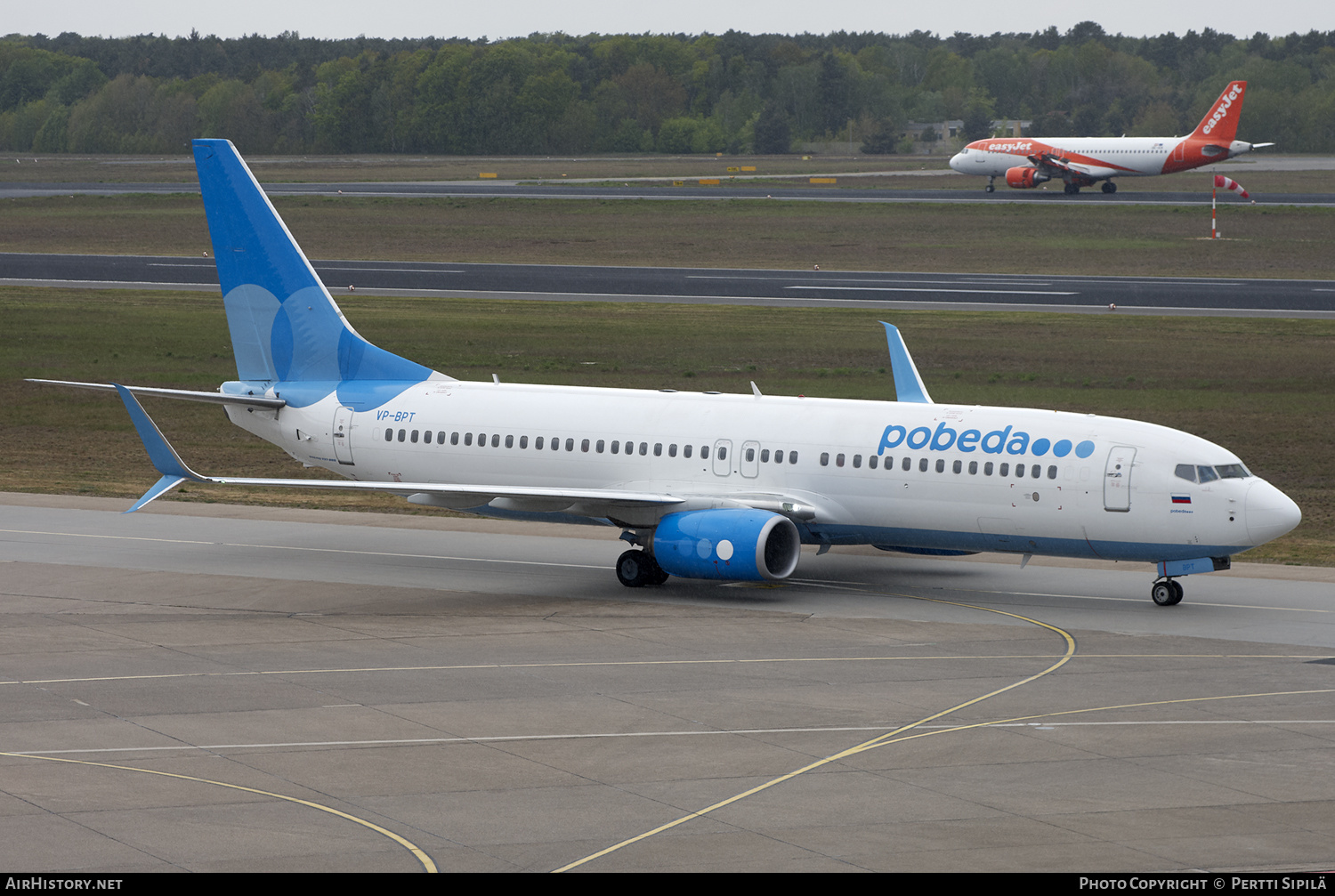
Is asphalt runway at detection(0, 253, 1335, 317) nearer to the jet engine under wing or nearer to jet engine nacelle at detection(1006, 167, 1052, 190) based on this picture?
jet engine nacelle at detection(1006, 167, 1052, 190)

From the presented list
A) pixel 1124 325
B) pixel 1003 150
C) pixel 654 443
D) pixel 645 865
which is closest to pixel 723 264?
pixel 1124 325

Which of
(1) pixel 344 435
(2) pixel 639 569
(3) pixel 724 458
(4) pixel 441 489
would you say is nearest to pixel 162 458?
(4) pixel 441 489

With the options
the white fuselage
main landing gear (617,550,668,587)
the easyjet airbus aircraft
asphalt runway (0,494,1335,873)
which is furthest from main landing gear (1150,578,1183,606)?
the easyjet airbus aircraft

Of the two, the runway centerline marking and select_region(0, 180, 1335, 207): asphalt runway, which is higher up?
select_region(0, 180, 1335, 207): asphalt runway

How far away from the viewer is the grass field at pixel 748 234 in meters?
94.7

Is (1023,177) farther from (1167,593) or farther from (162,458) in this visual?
(162,458)

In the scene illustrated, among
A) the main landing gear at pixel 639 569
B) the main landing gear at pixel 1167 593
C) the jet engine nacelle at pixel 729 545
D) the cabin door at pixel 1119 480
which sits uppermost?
the cabin door at pixel 1119 480

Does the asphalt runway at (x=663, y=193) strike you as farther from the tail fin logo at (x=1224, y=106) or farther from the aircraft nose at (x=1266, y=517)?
the aircraft nose at (x=1266, y=517)

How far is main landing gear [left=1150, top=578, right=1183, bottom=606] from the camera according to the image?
31.6 metres

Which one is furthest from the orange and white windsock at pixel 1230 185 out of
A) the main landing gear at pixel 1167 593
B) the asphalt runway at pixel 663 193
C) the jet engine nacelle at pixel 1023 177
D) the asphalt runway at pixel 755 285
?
the main landing gear at pixel 1167 593

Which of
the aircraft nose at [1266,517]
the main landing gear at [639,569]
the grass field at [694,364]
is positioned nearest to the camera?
the aircraft nose at [1266,517]

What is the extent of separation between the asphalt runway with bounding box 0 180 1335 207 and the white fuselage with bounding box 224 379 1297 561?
9236 centimetres

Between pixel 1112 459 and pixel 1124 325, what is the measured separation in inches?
1623

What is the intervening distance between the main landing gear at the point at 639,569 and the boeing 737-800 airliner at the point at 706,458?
36mm
